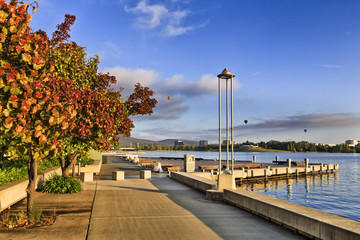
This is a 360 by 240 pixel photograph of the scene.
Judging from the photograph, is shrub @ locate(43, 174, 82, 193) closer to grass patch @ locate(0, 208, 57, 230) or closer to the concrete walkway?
the concrete walkway

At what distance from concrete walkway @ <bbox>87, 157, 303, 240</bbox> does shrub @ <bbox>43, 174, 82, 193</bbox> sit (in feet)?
6.66

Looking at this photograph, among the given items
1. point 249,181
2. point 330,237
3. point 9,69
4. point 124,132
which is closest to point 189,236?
point 330,237

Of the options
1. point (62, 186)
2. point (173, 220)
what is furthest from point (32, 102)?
point (62, 186)

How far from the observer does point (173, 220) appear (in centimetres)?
1033

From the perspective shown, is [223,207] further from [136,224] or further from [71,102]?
[71,102]

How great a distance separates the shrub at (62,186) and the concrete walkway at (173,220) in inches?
80.0

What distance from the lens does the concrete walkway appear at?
341 inches

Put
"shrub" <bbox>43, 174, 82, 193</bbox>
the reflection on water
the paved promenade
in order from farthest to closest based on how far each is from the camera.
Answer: the reflection on water
"shrub" <bbox>43, 174, 82, 193</bbox>
the paved promenade

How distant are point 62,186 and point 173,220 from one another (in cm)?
827

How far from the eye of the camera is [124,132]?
1750 cm

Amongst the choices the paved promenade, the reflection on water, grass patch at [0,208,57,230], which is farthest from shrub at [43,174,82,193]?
the reflection on water

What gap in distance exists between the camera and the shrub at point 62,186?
1583 centimetres

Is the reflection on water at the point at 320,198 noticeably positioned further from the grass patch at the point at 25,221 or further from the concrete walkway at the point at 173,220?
the grass patch at the point at 25,221

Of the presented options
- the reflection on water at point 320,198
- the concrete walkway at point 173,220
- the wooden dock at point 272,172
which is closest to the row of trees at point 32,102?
the concrete walkway at point 173,220
